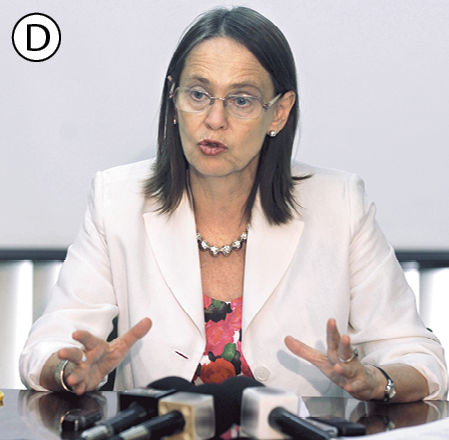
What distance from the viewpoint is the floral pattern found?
5.72 feet

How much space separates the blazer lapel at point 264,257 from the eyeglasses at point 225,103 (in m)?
0.31

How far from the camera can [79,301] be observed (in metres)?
1.71

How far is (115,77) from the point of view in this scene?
2.71 meters

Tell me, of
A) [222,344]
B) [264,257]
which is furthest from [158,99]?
[222,344]

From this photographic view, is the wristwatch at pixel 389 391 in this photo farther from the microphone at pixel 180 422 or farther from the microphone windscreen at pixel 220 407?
the microphone at pixel 180 422

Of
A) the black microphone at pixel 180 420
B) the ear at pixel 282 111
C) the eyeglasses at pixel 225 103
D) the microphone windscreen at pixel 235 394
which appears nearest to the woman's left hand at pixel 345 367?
the microphone windscreen at pixel 235 394

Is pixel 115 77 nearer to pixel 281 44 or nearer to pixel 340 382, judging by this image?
pixel 281 44

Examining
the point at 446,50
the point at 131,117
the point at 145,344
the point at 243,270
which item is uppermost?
the point at 446,50

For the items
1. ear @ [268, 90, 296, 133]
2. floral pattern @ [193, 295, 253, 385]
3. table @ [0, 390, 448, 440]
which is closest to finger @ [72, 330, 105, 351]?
table @ [0, 390, 448, 440]

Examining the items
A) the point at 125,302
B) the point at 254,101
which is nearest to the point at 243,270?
the point at 125,302

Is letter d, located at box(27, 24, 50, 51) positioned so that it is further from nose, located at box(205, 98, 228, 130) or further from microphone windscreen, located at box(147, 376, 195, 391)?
microphone windscreen, located at box(147, 376, 195, 391)

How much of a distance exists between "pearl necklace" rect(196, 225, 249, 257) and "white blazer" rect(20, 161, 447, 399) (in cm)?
5

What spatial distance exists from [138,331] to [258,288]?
0.49 meters

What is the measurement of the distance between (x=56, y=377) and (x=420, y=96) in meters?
1.92
